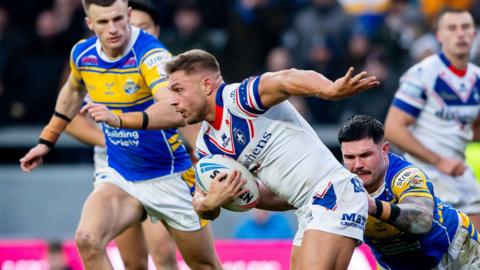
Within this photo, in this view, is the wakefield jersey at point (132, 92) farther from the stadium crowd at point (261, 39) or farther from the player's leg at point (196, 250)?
the stadium crowd at point (261, 39)

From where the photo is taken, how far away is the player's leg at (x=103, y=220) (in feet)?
25.9

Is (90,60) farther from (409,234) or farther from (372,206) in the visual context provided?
(409,234)

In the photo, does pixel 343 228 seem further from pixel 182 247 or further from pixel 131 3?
pixel 131 3

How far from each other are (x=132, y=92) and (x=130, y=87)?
40 mm

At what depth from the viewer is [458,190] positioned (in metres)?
9.69

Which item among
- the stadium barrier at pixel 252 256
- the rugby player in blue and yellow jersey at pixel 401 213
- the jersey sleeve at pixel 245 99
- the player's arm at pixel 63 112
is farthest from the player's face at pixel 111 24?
the stadium barrier at pixel 252 256

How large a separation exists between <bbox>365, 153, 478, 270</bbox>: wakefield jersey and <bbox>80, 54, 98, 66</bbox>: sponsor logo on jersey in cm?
238

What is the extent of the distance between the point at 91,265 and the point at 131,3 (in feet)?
8.58

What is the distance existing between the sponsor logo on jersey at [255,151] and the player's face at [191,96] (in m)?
0.38

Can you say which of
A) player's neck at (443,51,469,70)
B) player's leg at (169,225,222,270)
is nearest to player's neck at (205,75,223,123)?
player's leg at (169,225,222,270)

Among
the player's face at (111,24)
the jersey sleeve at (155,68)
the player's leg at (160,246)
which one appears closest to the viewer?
the jersey sleeve at (155,68)

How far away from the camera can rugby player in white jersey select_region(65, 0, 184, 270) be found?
891 cm

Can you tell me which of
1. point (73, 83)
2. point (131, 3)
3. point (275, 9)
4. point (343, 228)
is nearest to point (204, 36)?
point (275, 9)

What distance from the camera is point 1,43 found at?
1458 centimetres
